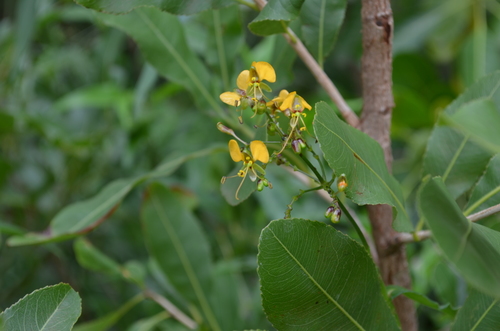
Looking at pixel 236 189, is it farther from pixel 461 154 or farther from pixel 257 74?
pixel 461 154

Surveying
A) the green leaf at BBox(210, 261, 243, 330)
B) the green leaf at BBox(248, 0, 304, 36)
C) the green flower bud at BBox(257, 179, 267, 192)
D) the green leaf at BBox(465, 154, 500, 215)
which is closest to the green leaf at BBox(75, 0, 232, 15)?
the green leaf at BBox(248, 0, 304, 36)

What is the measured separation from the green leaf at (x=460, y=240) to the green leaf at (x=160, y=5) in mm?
224

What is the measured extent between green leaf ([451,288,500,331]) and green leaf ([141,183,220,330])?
0.33 m

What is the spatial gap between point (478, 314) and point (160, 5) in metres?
0.34

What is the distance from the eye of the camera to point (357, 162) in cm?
32

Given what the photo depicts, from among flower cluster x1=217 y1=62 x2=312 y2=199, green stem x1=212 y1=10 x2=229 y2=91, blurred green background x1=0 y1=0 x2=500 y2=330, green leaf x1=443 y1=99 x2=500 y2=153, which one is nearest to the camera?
green leaf x1=443 y1=99 x2=500 y2=153

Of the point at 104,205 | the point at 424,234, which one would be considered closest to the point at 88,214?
the point at 104,205

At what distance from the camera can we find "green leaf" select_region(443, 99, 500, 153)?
0.22 metres

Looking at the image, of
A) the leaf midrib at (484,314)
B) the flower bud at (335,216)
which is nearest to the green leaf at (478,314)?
the leaf midrib at (484,314)

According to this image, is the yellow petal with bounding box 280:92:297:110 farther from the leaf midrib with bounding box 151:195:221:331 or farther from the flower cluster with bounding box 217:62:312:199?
the leaf midrib with bounding box 151:195:221:331

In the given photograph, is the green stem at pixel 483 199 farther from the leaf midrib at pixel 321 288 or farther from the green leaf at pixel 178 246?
the green leaf at pixel 178 246

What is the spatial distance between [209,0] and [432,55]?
1.01 meters

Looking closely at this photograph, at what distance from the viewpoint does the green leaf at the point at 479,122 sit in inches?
8.8

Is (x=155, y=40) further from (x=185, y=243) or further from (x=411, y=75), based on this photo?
(x=411, y=75)
